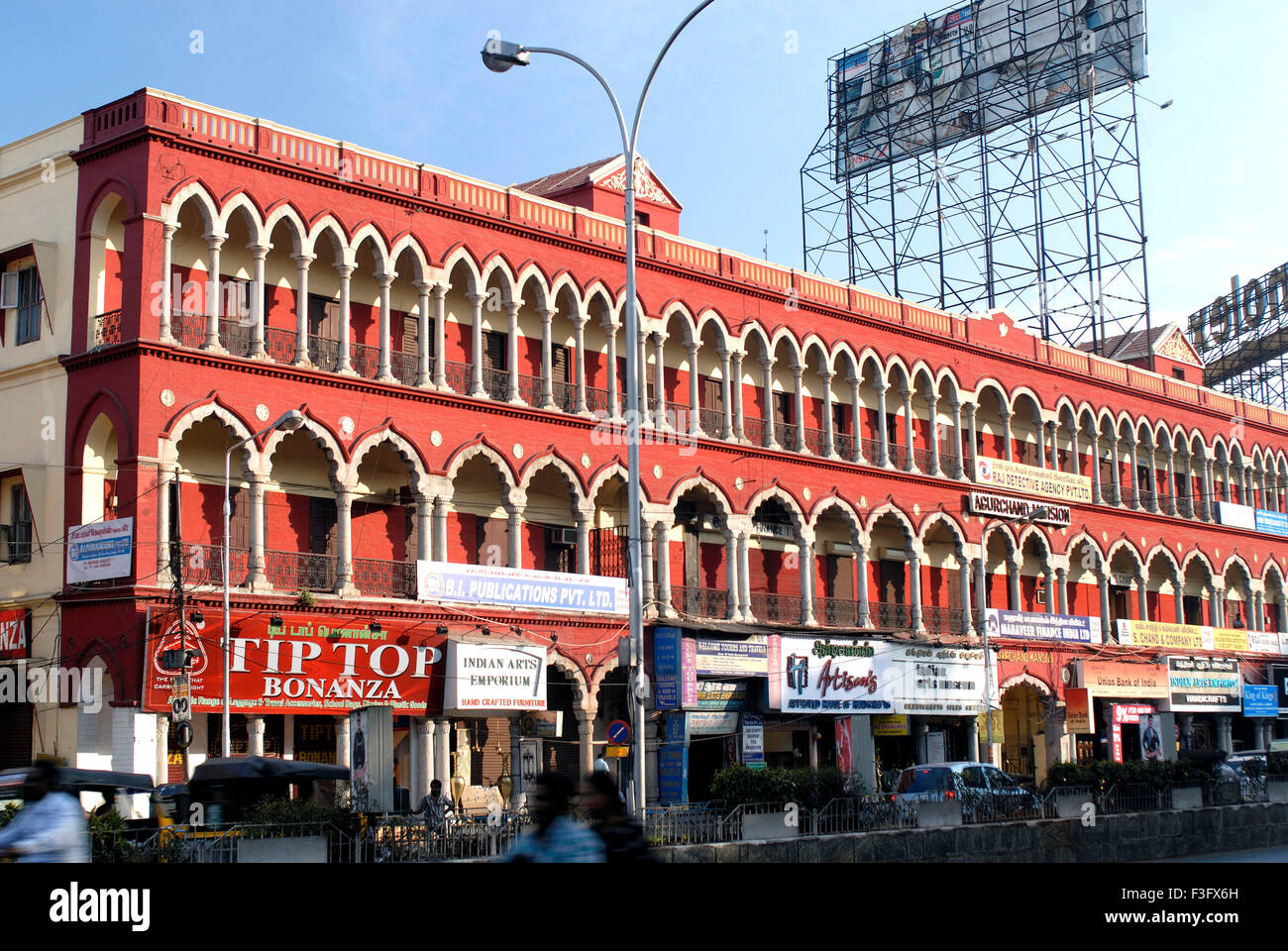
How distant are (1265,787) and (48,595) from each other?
25.8m

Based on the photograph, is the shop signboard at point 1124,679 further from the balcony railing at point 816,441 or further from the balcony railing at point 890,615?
the balcony railing at point 816,441

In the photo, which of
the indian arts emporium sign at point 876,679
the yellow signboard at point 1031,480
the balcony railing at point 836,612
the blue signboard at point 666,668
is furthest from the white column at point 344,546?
the yellow signboard at point 1031,480

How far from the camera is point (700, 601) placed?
37375 mm

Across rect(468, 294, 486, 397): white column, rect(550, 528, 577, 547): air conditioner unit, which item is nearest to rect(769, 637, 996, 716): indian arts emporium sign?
rect(550, 528, 577, 547): air conditioner unit

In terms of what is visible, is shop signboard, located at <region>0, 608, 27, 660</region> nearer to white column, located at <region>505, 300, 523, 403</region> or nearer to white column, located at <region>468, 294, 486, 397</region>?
white column, located at <region>468, 294, 486, 397</region>

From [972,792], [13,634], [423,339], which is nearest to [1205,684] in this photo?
[972,792]

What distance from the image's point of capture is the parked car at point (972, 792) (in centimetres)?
2638

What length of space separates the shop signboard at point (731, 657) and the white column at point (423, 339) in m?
9.07

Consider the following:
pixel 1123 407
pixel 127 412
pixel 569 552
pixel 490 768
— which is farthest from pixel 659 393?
pixel 1123 407

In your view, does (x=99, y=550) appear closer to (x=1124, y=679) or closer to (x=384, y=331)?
(x=384, y=331)

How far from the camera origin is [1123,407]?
53031 millimetres

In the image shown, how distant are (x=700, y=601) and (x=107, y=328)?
1586 cm

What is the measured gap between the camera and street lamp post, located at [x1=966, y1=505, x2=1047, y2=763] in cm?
4206
